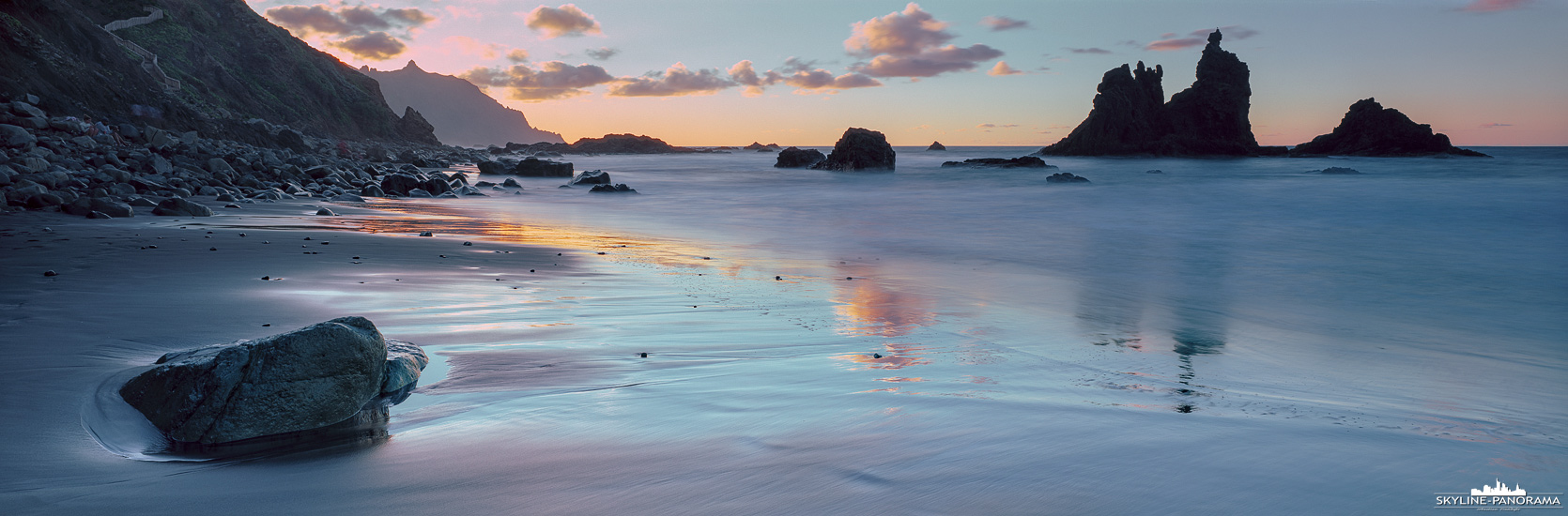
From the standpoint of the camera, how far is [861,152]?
36.6m

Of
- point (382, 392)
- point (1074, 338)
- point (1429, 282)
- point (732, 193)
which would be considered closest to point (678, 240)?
point (1074, 338)

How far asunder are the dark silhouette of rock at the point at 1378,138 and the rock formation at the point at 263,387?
6976cm

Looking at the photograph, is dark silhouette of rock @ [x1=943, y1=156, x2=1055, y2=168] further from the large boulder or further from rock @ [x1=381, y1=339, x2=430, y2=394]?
rock @ [x1=381, y1=339, x2=430, y2=394]

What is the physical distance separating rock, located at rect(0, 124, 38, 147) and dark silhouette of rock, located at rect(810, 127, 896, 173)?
29016 mm

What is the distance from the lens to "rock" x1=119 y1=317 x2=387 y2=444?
205 cm

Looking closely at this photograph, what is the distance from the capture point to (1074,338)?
4145 millimetres

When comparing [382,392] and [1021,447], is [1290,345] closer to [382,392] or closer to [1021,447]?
[1021,447]

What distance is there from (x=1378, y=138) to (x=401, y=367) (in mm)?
71104

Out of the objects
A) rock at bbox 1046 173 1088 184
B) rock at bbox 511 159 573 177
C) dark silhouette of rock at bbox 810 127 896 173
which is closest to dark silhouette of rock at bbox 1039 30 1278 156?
dark silhouette of rock at bbox 810 127 896 173

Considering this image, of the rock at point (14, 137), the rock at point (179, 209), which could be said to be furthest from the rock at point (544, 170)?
the rock at point (179, 209)

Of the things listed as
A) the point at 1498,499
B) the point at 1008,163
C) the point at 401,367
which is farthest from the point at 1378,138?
the point at 401,367

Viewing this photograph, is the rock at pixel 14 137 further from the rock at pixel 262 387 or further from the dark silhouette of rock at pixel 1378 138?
the dark silhouette of rock at pixel 1378 138

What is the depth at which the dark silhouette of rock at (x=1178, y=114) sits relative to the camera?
60.4 meters

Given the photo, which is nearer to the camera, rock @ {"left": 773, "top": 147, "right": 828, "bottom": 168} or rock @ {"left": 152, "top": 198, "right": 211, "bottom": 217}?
rock @ {"left": 152, "top": 198, "right": 211, "bottom": 217}
